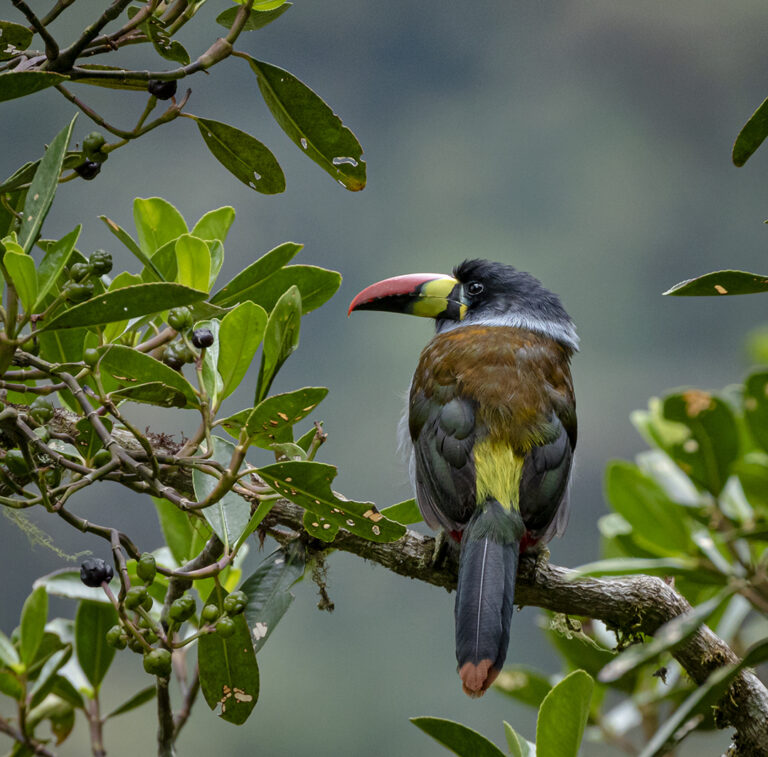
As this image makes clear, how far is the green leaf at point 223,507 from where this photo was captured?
5.23ft

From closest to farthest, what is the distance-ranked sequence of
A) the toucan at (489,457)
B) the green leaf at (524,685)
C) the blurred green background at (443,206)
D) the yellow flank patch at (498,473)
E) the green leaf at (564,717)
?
the green leaf at (564,717)
the toucan at (489,457)
the yellow flank patch at (498,473)
the green leaf at (524,685)
the blurred green background at (443,206)

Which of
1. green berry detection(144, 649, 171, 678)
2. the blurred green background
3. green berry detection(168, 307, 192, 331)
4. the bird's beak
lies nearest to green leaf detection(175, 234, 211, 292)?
green berry detection(168, 307, 192, 331)

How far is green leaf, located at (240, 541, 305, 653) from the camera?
76.4 inches

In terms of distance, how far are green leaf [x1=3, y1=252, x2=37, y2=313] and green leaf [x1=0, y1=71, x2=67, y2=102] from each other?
0.25 m

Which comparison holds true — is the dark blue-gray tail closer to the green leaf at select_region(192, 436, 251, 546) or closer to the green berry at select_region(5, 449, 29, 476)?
the green leaf at select_region(192, 436, 251, 546)

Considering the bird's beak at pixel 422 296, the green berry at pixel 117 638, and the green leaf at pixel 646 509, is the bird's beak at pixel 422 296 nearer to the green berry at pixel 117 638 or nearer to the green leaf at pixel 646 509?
the green leaf at pixel 646 509

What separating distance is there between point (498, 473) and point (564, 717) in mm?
879

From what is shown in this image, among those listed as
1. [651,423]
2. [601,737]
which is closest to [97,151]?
[651,423]

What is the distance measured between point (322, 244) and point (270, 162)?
57.9 feet

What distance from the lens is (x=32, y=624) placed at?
2021mm

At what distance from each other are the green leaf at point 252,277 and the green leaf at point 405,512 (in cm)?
63

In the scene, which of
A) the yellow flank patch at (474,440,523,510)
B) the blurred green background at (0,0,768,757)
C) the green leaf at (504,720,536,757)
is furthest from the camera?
the blurred green background at (0,0,768,757)

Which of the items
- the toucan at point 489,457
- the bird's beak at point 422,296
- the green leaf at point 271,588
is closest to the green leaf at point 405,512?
the toucan at point 489,457

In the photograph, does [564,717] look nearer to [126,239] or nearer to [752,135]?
[752,135]
